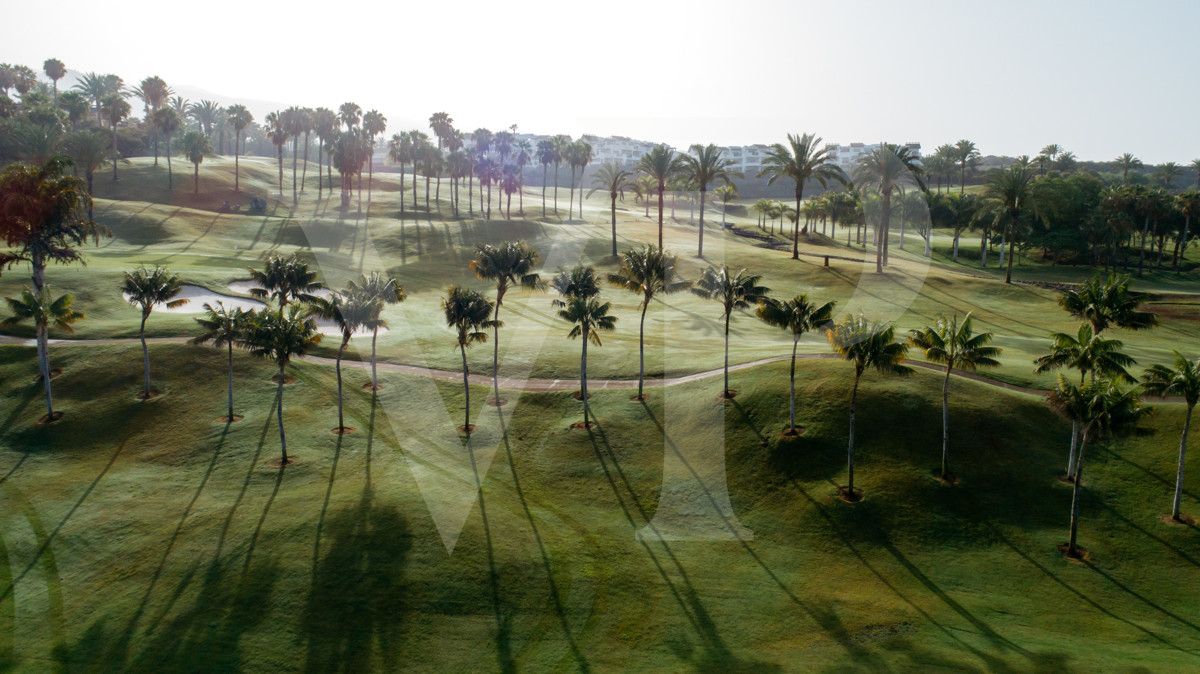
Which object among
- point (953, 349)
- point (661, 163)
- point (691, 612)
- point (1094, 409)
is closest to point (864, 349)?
point (953, 349)

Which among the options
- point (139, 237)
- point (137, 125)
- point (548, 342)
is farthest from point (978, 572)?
point (137, 125)

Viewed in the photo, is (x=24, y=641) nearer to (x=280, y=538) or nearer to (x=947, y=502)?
(x=280, y=538)

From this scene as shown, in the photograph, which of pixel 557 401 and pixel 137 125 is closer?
pixel 557 401

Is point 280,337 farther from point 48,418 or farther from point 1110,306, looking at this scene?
point 1110,306

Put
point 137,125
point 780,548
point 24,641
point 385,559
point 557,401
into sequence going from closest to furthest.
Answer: point 24,641 → point 385,559 → point 780,548 → point 557,401 → point 137,125

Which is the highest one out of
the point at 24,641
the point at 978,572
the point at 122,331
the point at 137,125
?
the point at 137,125

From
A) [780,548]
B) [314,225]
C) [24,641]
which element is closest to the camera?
[24,641]

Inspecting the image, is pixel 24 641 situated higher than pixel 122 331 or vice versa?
pixel 122 331

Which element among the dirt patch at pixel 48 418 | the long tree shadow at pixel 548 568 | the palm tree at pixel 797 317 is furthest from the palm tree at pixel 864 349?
the dirt patch at pixel 48 418
